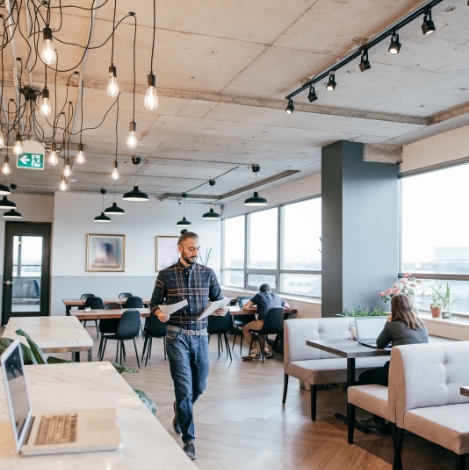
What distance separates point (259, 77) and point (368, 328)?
8.48 feet

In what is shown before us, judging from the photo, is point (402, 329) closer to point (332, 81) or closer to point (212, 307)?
point (212, 307)

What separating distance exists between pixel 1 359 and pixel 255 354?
730 centimetres

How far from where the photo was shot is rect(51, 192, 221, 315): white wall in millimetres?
11969

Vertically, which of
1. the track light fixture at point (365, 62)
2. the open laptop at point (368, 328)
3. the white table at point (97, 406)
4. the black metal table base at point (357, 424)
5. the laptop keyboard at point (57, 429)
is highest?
the track light fixture at point (365, 62)

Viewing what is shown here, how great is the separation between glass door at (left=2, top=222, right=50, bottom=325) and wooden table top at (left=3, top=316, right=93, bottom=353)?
820 cm

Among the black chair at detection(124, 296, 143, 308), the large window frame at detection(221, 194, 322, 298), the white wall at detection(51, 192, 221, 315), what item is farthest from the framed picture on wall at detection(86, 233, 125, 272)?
the black chair at detection(124, 296, 143, 308)

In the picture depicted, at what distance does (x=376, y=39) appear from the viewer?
12.7ft

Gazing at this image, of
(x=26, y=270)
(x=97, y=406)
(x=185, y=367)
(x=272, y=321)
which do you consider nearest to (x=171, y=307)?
(x=185, y=367)

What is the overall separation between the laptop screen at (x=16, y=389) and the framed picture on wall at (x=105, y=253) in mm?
10999

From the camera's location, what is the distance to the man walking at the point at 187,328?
3.96 m

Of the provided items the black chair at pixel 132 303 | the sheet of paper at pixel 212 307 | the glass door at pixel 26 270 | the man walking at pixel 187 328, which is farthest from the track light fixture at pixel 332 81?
the glass door at pixel 26 270

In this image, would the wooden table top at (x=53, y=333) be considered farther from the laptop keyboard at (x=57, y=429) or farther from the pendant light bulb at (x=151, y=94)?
the laptop keyboard at (x=57, y=429)

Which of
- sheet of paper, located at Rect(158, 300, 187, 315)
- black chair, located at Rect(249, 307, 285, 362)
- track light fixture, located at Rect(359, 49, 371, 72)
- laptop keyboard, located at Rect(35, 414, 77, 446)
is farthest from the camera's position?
black chair, located at Rect(249, 307, 285, 362)

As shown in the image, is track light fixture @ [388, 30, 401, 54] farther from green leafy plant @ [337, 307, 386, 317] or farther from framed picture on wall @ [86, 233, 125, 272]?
framed picture on wall @ [86, 233, 125, 272]
